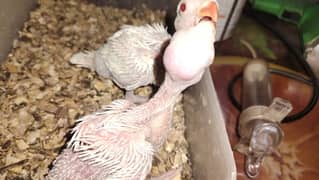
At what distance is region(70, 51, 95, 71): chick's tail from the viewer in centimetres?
77

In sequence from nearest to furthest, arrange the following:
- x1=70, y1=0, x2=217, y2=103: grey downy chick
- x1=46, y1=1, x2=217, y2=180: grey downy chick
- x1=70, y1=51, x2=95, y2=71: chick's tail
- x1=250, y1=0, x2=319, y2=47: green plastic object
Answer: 1. x1=46, y1=1, x2=217, y2=180: grey downy chick
2. x1=70, y1=0, x2=217, y2=103: grey downy chick
3. x1=70, y1=51, x2=95, y2=71: chick's tail
4. x1=250, y1=0, x2=319, y2=47: green plastic object

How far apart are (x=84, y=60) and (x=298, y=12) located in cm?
44

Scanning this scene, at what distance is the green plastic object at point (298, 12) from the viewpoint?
0.90 meters

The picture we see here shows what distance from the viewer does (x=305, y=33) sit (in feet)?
2.99

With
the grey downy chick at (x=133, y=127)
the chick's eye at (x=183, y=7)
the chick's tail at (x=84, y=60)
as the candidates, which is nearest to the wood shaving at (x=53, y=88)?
the chick's tail at (x=84, y=60)

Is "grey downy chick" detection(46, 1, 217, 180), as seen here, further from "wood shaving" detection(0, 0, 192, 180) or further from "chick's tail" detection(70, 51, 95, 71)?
"chick's tail" detection(70, 51, 95, 71)

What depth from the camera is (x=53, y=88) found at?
2.46 ft

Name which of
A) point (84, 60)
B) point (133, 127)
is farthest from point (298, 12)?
point (133, 127)

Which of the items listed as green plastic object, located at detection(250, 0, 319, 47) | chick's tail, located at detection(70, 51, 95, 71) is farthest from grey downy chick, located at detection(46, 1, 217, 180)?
green plastic object, located at detection(250, 0, 319, 47)

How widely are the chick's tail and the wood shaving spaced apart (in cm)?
1

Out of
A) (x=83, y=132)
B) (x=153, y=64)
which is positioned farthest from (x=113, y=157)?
(x=153, y=64)

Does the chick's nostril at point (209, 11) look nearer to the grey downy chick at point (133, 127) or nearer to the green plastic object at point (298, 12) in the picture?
the grey downy chick at point (133, 127)

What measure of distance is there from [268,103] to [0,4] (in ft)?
1.44

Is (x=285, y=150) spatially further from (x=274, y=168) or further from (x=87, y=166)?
(x=87, y=166)
